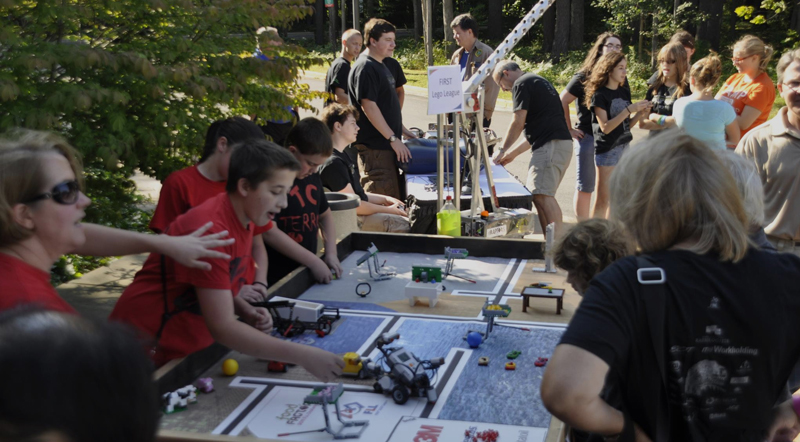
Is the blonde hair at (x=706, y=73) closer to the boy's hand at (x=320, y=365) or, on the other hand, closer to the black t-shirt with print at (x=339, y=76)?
the black t-shirt with print at (x=339, y=76)

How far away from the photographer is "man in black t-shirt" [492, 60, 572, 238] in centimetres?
614

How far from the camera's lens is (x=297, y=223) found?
373 centimetres

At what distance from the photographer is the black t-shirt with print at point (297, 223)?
366 centimetres

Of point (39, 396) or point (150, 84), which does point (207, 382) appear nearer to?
point (39, 396)

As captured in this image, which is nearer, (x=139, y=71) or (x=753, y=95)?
(x=139, y=71)

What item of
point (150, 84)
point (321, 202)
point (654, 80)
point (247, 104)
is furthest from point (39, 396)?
point (654, 80)

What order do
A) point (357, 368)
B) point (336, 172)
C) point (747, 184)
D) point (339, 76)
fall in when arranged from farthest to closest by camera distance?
point (339, 76) < point (336, 172) < point (357, 368) < point (747, 184)

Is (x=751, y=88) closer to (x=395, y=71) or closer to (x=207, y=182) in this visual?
(x=395, y=71)

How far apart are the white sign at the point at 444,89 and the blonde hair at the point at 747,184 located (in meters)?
2.66

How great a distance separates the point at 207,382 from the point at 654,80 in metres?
5.32

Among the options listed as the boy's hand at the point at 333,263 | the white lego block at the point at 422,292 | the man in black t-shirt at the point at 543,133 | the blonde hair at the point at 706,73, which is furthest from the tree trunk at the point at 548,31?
the white lego block at the point at 422,292

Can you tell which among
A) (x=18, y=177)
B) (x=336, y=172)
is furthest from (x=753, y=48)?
(x=18, y=177)

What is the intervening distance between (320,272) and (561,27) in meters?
23.2

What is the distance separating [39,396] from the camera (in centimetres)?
64
